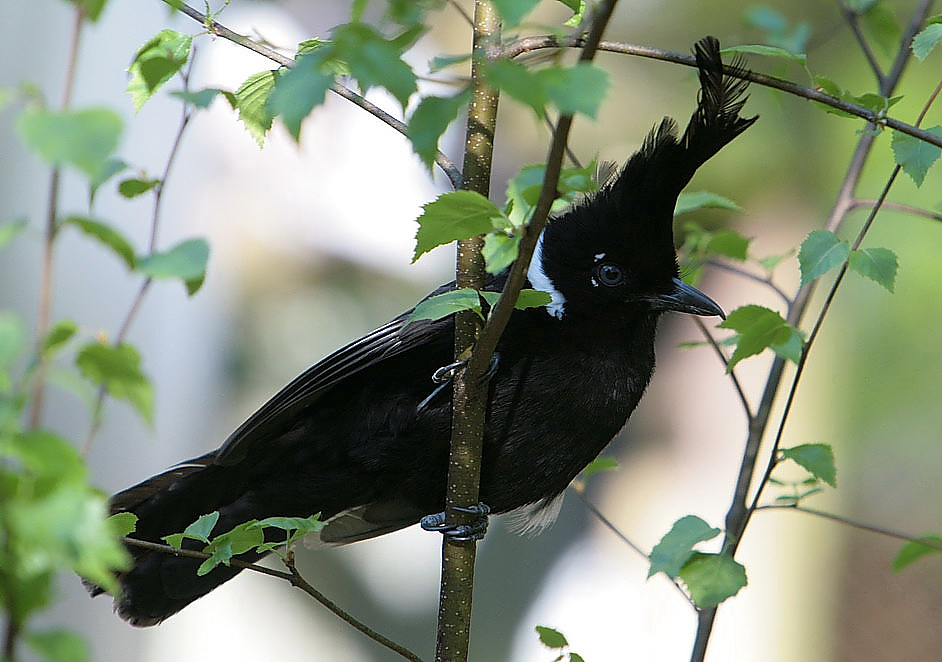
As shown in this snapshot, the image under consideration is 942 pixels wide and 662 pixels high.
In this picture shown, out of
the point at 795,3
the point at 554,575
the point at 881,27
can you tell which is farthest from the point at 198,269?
the point at 795,3

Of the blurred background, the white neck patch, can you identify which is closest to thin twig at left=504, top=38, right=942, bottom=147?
the white neck patch

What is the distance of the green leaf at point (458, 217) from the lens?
1.24 meters

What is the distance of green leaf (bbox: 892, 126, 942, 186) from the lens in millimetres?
1564

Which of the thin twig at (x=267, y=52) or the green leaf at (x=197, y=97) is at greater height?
the thin twig at (x=267, y=52)

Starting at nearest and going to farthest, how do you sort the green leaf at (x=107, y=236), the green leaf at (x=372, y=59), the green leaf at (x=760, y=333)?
1. the green leaf at (x=107, y=236)
2. the green leaf at (x=372, y=59)
3. the green leaf at (x=760, y=333)

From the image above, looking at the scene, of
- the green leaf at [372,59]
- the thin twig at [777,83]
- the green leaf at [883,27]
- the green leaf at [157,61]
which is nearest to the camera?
the green leaf at [372,59]

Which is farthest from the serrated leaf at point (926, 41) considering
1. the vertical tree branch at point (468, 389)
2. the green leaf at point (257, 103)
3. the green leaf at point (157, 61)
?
the green leaf at point (157, 61)

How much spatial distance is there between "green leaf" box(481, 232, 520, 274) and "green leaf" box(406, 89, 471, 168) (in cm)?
33

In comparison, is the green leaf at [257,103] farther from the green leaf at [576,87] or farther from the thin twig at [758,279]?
the thin twig at [758,279]

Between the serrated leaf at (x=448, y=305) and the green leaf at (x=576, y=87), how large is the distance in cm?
50

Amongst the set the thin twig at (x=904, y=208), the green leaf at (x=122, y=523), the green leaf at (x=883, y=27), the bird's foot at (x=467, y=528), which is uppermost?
the green leaf at (x=883, y=27)

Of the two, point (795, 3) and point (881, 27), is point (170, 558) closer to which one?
point (881, 27)

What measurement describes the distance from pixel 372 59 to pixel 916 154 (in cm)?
104

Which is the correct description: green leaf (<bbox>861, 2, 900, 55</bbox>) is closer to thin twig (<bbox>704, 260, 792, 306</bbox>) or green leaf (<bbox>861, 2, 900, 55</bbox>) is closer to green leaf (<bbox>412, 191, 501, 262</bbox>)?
thin twig (<bbox>704, 260, 792, 306</bbox>)
